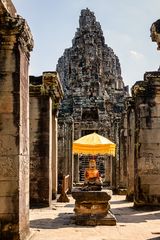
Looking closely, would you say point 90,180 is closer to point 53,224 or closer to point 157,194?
point 53,224

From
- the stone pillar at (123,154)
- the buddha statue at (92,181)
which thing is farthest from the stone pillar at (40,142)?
the stone pillar at (123,154)

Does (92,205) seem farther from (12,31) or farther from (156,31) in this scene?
(12,31)

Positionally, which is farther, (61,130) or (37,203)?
(61,130)

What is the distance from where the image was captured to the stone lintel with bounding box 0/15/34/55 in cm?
750

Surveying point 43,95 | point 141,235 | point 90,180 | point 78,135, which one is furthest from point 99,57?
point 141,235

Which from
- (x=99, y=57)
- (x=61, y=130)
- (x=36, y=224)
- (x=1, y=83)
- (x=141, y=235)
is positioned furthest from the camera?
(x=99, y=57)

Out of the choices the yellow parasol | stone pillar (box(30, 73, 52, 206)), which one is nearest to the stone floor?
stone pillar (box(30, 73, 52, 206))

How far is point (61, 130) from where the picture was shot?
31312 millimetres

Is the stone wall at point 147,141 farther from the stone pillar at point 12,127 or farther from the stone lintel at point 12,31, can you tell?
the stone lintel at point 12,31

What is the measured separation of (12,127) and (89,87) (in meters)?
31.9

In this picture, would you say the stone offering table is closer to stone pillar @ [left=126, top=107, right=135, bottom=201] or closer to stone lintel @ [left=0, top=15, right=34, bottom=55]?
stone lintel @ [left=0, top=15, right=34, bottom=55]

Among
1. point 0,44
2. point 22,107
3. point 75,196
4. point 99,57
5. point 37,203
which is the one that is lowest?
point 37,203

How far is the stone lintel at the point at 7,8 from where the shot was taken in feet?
23.2

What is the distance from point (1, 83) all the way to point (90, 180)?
4.62 m
